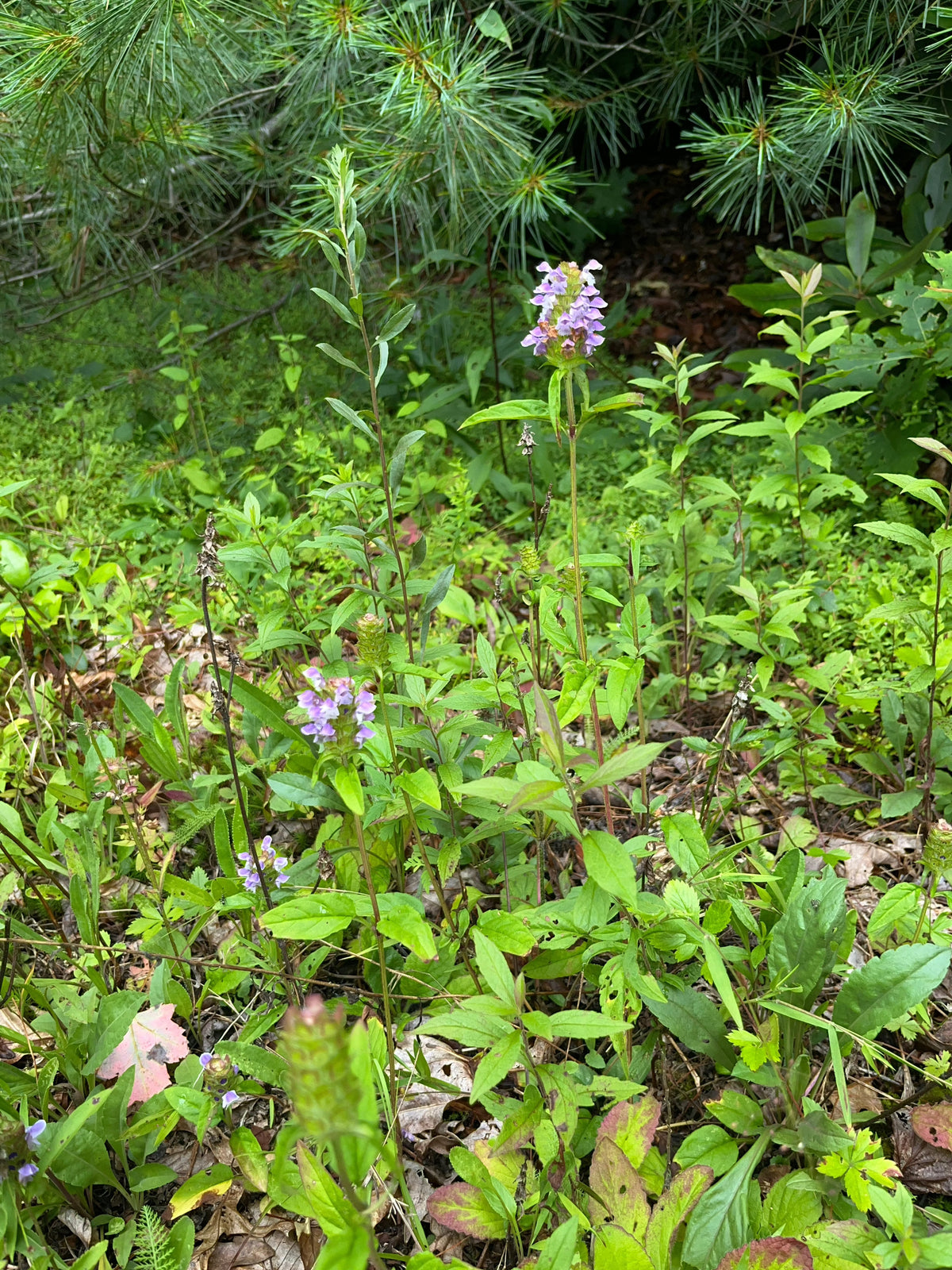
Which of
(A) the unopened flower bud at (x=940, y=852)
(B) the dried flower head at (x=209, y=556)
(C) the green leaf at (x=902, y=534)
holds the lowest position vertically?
(A) the unopened flower bud at (x=940, y=852)

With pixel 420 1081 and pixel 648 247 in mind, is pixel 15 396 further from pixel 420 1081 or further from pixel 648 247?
pixel 420 1081

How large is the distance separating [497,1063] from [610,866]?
0.94 feet

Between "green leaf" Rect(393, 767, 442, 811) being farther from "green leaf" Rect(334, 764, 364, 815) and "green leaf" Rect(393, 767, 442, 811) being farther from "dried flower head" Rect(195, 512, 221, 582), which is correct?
"dried flower head" Rect(195, 512, 221, 582)

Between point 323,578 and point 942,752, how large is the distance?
1.84 meters

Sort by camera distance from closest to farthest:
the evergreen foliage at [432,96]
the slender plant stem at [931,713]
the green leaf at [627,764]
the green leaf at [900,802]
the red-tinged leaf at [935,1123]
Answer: the green leaf at [627,764] < the red-tinged leaf at [935,1123] < the slender plant stem at [931,713] < the green leaf at [900,802] < the evergreen foliage at [432,96]

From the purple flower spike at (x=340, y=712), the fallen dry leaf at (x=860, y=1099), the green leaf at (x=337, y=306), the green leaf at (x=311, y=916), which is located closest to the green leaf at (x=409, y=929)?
the green leaf at (x=311, y=916)

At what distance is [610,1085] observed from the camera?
1339 mm

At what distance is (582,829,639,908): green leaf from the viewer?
1.13 meters

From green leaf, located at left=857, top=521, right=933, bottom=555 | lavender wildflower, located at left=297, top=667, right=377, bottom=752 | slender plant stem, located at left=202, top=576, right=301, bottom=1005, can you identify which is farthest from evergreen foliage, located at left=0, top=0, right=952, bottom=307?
lavender wildflower, located at left=297, top=667, right=377, bottom=752

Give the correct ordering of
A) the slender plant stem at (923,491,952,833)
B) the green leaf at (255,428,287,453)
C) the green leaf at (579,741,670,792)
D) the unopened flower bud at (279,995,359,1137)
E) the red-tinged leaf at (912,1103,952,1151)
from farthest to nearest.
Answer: the green leaf at (255,428,287,453) < the slender plant stem at (923,491,952,833) < the red-tinged leaf at (912,1103,952,1151) < the green leaf at (579,741,670,792) < the unopened flower bud at (279,995,359,1137)

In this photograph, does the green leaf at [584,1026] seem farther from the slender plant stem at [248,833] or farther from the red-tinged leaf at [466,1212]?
the slender plant stem at [248,833]

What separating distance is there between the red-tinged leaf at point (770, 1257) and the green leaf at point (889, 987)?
0.31m

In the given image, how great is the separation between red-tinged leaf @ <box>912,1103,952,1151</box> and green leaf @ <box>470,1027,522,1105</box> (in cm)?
63

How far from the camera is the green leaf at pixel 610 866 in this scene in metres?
1.13
